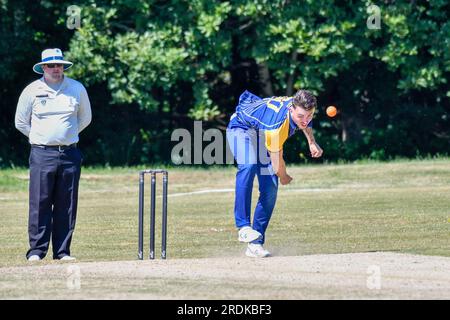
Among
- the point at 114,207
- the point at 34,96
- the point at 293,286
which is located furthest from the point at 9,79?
the point at 293,286

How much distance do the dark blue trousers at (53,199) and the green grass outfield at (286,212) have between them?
1.07 ft

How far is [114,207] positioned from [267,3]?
425 inches

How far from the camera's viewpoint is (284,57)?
31.4 metres

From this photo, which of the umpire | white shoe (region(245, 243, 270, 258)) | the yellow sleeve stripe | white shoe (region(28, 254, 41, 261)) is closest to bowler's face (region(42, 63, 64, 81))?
the umpire

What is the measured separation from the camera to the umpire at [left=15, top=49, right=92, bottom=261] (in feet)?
44.3

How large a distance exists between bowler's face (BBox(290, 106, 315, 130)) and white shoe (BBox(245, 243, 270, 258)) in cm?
134

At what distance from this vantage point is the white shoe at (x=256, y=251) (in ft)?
43.8

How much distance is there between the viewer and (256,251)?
1338 cm

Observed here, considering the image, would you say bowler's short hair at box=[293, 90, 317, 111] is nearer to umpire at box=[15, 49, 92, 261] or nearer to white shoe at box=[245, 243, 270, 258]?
white shoe at box=[245, 243, 270, 258]

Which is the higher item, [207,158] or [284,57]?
[284,57]

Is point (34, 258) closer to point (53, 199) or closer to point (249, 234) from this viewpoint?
point (53, 199)

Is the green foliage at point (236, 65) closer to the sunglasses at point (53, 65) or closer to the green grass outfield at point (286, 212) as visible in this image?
the green grass outfield at point (286, 212)

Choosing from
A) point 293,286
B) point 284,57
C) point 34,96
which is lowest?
point 293,286

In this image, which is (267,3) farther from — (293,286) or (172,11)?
(293,286)
